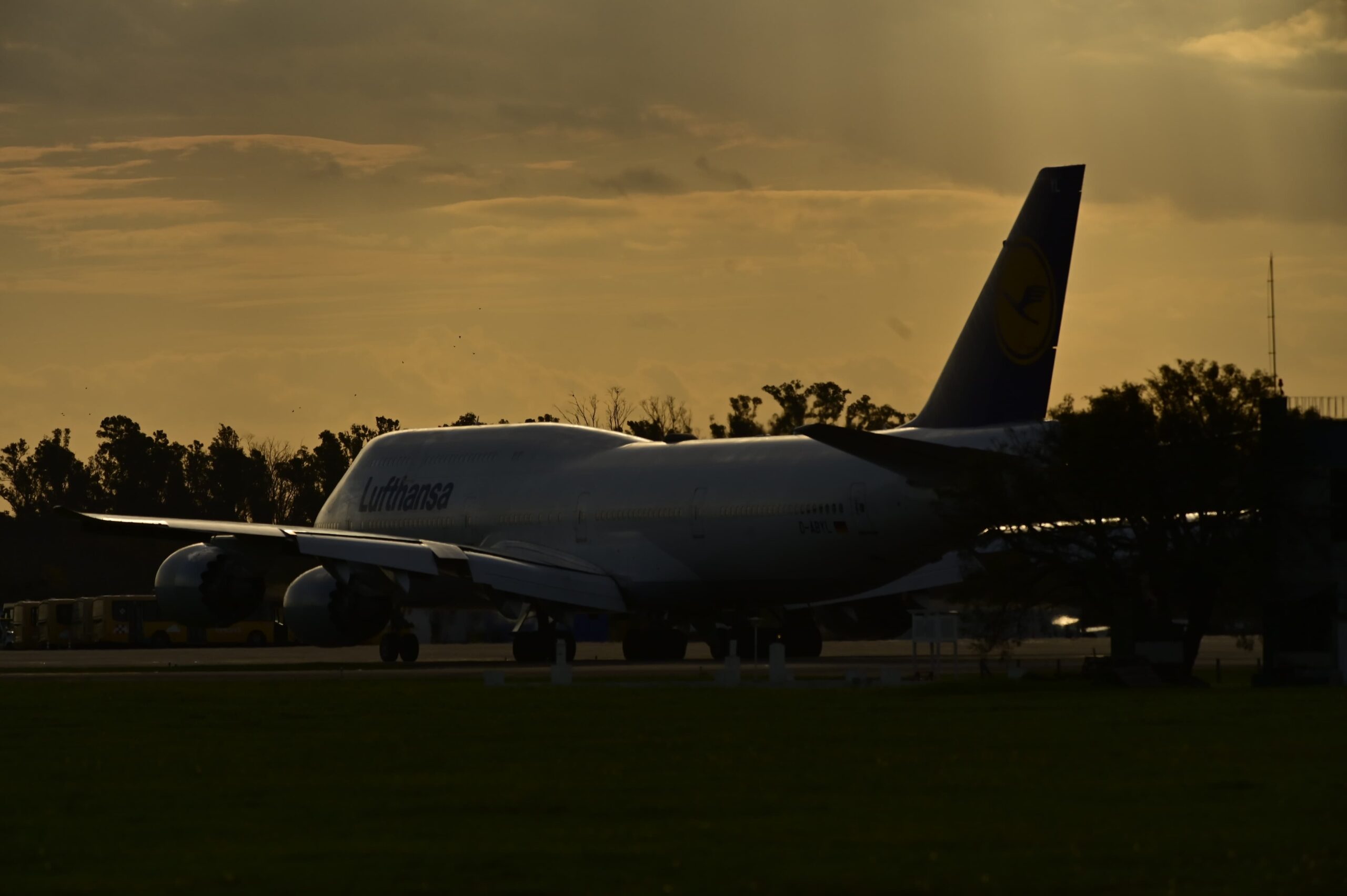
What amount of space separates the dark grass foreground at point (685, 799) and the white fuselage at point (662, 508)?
701 inches

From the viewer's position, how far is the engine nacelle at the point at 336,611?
163ft

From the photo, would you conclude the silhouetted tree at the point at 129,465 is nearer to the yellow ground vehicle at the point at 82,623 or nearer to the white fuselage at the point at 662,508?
the yellow ground vehicle at the point at 82,623

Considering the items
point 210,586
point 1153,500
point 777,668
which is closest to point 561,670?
point 777,668

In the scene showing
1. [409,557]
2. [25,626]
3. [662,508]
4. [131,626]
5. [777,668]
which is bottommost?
[777,668]

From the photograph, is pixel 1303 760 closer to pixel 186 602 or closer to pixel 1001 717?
pixel 1001 717

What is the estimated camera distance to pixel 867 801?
1678cm

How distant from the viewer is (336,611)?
1966 inches

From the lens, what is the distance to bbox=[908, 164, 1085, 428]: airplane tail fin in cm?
4478

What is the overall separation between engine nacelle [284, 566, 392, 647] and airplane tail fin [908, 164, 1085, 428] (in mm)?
13618

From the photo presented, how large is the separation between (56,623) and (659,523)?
45.2m

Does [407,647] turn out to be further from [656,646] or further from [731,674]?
[731,674]

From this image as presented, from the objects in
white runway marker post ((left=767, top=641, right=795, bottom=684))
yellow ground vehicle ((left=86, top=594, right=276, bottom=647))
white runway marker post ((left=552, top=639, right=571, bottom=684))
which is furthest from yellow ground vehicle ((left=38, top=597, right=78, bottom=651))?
white runway marker post ((left=767, top=641, right=795, bottom=684))

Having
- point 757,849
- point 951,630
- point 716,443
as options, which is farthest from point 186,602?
point 757,849

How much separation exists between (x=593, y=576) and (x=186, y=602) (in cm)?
931
